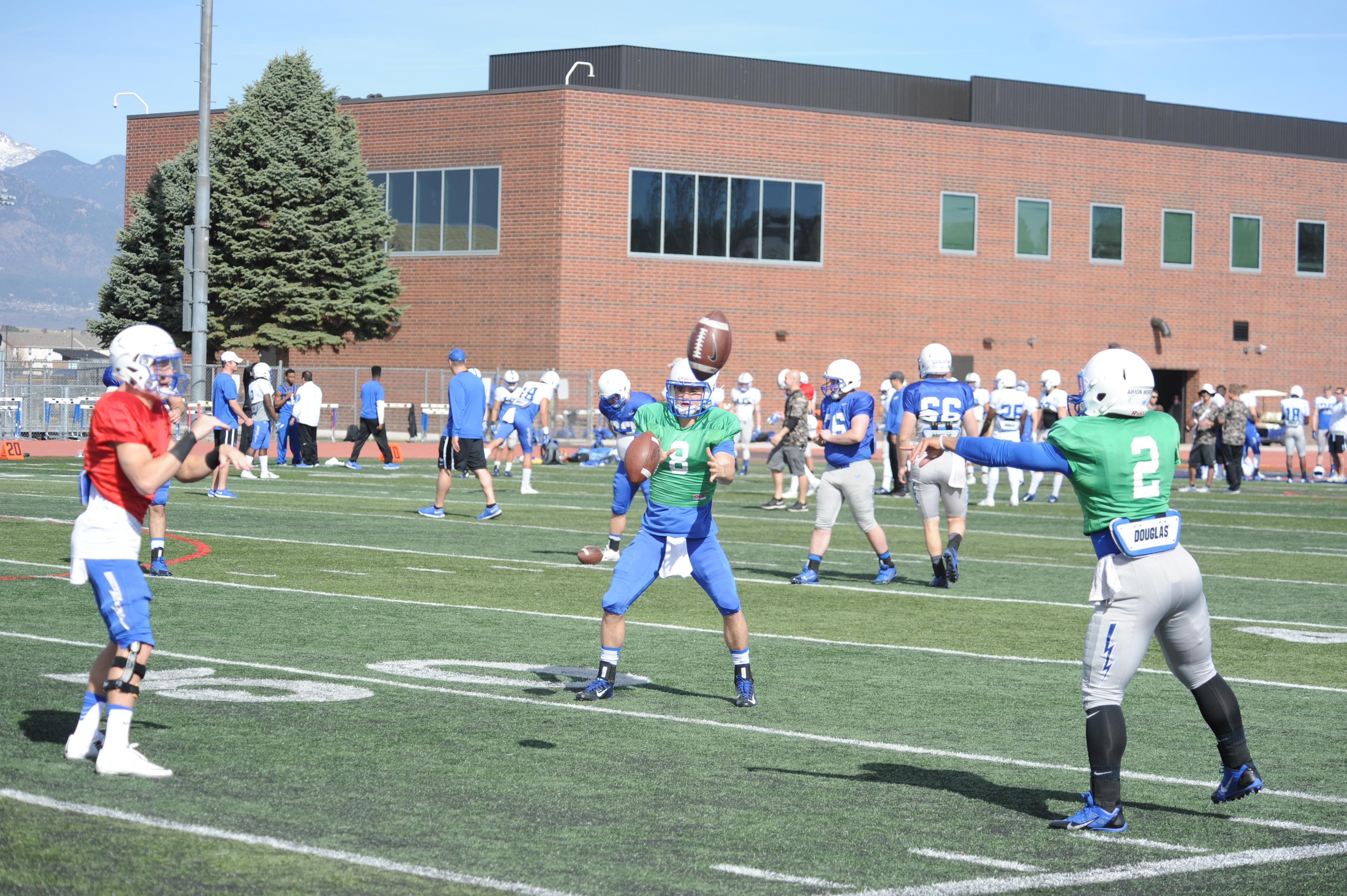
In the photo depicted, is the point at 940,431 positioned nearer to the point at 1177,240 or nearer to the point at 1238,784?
the point at 1238,784

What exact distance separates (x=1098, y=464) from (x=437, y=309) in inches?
1568

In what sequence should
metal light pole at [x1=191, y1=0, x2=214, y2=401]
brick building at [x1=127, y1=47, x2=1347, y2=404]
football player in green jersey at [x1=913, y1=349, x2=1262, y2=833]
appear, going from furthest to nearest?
brick building at [x1=127, y1=47, x2=1347, y2=404]
metal light pole at [x1=191, y1=0, x2=214, y2=401]
football player in green jersey at [x1=913, y1=349, x2=1262, y2=833]

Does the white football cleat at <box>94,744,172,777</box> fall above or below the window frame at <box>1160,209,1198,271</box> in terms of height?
below

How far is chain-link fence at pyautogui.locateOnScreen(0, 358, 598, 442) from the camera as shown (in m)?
37.2

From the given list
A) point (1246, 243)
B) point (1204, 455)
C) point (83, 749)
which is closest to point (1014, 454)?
point (83, 749)

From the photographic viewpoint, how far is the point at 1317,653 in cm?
1103

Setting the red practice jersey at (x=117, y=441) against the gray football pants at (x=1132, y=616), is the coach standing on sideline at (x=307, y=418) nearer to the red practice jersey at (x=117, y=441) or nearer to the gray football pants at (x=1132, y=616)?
the red practice jersey at (x=117, y=441)

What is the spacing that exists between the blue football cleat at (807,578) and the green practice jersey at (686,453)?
5429mm

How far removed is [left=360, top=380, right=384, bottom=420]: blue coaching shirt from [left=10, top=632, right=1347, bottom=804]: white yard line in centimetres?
2055

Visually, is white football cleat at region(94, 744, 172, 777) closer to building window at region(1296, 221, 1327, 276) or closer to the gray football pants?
the gray football pants

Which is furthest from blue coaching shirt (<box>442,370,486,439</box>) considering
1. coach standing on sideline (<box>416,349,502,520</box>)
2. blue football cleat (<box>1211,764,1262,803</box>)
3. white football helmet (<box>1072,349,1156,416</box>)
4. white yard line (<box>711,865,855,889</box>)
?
white yard line (<box>711,865,855,889</box>)

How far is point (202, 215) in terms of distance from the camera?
96.8 ft

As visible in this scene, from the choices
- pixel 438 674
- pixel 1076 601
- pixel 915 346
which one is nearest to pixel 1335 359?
pixel 915 346

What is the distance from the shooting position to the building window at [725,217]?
43.6 meters
